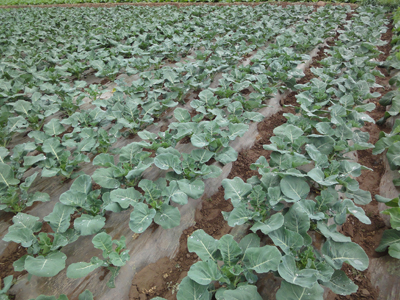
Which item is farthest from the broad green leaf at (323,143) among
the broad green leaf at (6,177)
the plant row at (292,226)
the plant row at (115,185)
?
the broad green leaf at (6,177)

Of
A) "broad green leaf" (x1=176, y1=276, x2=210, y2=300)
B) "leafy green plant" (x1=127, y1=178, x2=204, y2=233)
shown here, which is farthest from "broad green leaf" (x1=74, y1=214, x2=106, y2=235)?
"broad green leaf" (x1=176, y1=276, x2=210, y2=300)

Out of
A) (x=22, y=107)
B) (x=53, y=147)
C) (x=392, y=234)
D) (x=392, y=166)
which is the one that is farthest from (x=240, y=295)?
(x=22, y=107)

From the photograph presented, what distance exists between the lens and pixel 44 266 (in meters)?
1.59

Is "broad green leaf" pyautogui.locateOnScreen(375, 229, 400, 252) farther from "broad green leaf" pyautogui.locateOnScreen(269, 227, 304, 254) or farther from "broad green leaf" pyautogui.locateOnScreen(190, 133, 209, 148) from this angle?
"broad green leaf" pyautogui.locateOnScreen(190, 133, 209, 148)

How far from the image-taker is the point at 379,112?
3848mm

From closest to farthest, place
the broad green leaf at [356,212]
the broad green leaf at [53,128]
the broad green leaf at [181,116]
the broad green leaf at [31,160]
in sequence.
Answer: the broad green leaf at [356,212], the broad green leaf at [31,160], the broad green leaf at [53,128], the broad green leaf at [181,116]

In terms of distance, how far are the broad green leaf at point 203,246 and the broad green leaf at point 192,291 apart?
0.65 ft

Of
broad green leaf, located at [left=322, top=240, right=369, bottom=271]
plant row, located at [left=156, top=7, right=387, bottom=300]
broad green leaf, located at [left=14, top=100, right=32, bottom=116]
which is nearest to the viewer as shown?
plant row, located at [left=156, top=7, right=387, bottom=300]

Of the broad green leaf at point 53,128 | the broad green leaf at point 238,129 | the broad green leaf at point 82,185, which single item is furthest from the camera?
the broad green leaf at point 53,128

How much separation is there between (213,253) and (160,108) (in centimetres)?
A: 244

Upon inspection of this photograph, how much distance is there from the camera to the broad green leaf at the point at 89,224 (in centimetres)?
182

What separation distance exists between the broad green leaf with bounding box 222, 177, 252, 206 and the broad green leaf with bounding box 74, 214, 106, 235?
1.13 m

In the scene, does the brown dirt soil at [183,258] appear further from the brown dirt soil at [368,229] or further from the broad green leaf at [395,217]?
the broad green leaf at [395,217]

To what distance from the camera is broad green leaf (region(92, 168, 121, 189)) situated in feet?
7.22
